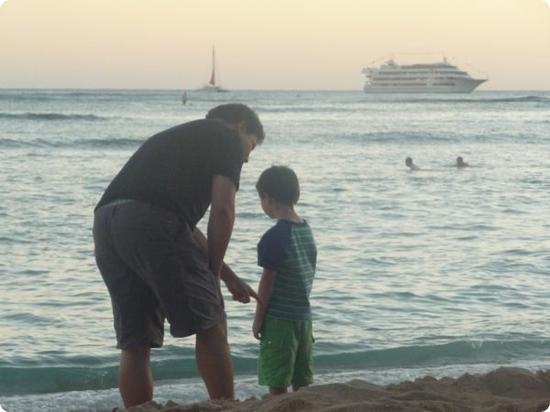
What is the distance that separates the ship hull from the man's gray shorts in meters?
67.6

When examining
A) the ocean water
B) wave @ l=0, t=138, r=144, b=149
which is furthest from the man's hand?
wave @ l=0, t=138, r=144, b=149

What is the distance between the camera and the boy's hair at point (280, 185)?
359 centimetres

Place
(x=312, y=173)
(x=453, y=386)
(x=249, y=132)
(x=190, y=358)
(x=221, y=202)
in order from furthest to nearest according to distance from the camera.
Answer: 1. (x=312, y=173)
2. (x=190, y=358)
3. (x=453, y=386)
4. (x=249, y=132)
5. (x=221, y=202)

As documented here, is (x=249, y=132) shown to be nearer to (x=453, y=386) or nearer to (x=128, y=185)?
(x=128, y=185)

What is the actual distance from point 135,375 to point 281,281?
0.66 metres

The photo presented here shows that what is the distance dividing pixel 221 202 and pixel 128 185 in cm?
32

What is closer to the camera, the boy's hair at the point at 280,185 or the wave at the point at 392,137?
the boy's hair at the point at 280,185

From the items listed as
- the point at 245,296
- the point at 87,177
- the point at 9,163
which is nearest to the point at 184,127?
the point at 245,296

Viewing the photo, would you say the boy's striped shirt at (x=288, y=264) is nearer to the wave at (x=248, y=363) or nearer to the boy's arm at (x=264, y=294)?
the boy's arm at (x=264, y=294)

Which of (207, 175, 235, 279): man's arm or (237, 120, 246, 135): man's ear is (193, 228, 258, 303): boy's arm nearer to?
(207, 175, 235, 279): man's arm

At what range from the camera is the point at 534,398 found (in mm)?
3551

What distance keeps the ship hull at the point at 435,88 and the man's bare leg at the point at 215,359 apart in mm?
67466

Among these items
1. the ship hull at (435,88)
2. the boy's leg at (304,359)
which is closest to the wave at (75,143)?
the boy's leg at (304,359)

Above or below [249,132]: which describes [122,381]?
below
